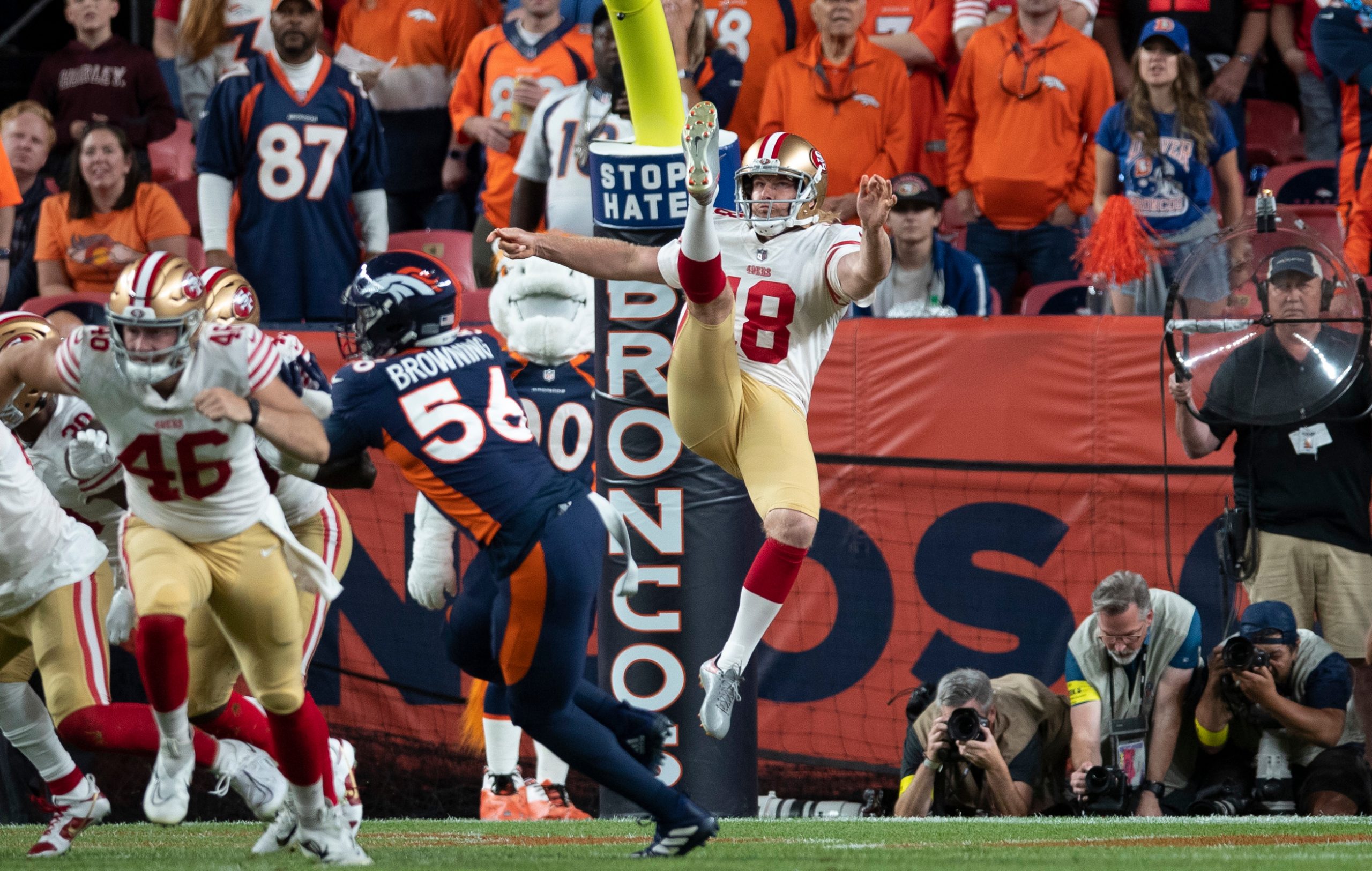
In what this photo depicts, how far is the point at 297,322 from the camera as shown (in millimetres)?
8539

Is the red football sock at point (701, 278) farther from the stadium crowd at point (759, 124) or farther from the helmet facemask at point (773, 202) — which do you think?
the stadium crowd at point (759, 124)

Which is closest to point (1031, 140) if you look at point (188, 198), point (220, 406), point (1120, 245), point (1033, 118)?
point (1033, 118)

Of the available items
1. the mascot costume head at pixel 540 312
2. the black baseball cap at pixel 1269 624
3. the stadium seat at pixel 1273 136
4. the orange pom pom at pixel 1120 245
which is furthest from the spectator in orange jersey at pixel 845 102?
the black baseball cap at pixel 1269 624

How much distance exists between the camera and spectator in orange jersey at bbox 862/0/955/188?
31.4ft

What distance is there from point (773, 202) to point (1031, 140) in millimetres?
3382

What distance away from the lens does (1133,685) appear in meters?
6.77

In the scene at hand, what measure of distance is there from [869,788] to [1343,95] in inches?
164

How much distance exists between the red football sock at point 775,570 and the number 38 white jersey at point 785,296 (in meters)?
0.55

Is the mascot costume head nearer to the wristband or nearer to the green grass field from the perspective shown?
the green grass field

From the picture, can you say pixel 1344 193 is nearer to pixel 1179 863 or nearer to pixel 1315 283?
pixel 1315 283

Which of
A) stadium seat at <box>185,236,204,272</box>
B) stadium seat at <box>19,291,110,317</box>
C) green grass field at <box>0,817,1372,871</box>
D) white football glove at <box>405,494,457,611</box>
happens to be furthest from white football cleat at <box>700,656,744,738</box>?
stadium seat at <box>185,236,204,272</box>

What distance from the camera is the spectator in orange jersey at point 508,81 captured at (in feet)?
29.8

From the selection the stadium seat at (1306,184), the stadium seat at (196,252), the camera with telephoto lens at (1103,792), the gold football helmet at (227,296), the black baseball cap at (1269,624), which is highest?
the stadium seat at (1306,184)

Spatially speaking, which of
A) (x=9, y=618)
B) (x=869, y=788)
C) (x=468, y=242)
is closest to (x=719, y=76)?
(x=468, y=242)
